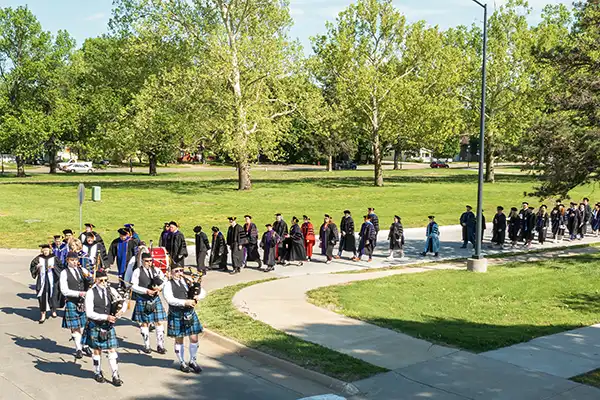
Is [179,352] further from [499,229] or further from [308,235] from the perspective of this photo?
[499,229]

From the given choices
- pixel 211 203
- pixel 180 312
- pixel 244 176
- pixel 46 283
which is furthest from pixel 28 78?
pixel 180 312

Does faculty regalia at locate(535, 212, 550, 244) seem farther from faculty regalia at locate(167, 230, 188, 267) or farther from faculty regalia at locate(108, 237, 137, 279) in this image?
faculty regalia at locate(108, 237, 137, 279)

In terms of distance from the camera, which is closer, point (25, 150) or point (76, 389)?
point (76, 389)

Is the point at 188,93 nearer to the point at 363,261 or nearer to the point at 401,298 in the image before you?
the point at 363,261

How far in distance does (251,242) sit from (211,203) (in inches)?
709

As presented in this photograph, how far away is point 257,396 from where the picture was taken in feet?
28.3

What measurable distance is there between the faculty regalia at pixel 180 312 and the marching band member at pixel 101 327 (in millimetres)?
825

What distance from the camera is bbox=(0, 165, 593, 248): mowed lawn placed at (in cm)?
2839

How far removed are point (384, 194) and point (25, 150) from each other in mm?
33085

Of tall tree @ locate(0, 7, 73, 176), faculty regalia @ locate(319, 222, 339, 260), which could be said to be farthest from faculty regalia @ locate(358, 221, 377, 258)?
tall tree @ locate(0, 7, 73, 176)

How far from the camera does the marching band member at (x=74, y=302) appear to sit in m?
10.3

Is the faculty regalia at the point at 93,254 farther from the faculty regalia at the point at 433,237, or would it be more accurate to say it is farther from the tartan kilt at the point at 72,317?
the faculty regalia at the point at 433,237

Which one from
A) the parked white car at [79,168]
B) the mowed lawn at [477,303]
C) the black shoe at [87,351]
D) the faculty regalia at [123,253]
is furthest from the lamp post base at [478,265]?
the parked white car at [79,168]

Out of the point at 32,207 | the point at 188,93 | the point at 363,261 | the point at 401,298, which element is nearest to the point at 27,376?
the point at 401,298
